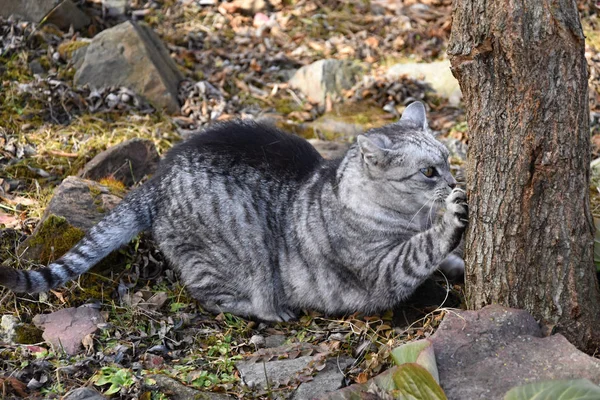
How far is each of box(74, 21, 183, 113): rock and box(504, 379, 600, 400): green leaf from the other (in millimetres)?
5018

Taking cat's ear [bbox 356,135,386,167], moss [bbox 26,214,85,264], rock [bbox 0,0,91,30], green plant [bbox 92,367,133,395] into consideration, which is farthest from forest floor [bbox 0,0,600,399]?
cat's ear [bbox 356,135,386,167]

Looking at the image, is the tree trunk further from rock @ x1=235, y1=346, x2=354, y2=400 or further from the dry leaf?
the dry leaf

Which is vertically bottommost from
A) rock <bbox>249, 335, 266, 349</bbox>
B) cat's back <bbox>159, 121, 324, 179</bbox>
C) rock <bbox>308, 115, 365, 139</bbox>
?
rock <bbox>249, 335, 266, 349</bbox>

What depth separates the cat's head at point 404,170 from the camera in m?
4.20

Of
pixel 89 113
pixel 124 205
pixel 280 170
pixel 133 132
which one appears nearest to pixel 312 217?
pixel 280 170

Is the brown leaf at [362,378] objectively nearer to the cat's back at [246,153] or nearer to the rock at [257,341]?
the rock at [257,341]

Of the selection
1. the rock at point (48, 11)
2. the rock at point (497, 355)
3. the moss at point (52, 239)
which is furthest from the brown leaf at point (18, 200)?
the rock at point (497, 355)

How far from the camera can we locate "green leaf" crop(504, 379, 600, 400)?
2.74 m

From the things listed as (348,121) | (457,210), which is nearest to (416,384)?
(457,210)

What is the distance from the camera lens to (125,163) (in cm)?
571

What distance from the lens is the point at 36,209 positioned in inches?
205

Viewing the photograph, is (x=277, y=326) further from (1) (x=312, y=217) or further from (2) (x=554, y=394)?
(2) (x=554, y=394)

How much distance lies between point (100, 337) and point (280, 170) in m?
1.59

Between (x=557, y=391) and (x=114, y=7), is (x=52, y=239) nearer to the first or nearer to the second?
(x=557, y=391)
